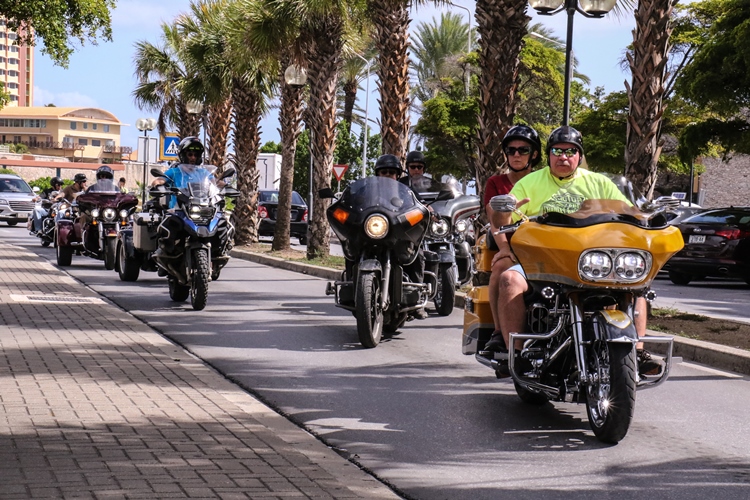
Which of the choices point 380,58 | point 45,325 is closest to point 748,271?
point 380,58

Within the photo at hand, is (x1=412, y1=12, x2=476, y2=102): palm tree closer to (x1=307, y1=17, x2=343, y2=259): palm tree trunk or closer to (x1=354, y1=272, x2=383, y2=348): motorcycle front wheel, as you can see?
(x1=307, y1=17, x2=343, y2=259): palm tree trunk

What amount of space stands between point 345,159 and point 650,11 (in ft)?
165

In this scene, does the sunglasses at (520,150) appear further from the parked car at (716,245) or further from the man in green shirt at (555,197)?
the parked car at (716,245)

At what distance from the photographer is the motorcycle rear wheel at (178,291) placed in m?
14.0

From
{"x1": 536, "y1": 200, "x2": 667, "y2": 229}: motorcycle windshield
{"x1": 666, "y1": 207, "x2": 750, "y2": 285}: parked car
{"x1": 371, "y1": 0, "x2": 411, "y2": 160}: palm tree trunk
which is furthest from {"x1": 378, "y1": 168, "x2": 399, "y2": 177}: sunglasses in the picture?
{"x1": 666, "y1": 207, "x2": 750, "y2": 285}: parked car

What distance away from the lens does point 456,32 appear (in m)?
64.2

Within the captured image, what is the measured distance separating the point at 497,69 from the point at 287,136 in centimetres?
1329

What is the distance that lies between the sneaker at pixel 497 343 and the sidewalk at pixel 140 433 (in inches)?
52.6

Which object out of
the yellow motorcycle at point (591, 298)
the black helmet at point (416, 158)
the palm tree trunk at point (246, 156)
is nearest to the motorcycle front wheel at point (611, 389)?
the yellow motorcycle at point (591, 298)

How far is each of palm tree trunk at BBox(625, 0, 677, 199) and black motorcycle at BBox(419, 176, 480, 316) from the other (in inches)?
76.9

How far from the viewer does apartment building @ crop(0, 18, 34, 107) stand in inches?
6806

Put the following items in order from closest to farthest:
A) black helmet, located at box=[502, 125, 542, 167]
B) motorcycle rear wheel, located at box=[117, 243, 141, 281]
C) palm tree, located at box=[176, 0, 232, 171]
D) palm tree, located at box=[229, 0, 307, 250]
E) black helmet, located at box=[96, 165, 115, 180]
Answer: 1. black helmet, located at box=[502, 125, 542, 167]
2. motorcycle rear wheel, located at box=[117, 243, 141, 281]
3. black helmet, located at box=[96, 165, 115, 180]
4. palm tree, located at box=[229, 0, 307, 250]
5. palm tree, located at box=[176, 0, 232, 171]

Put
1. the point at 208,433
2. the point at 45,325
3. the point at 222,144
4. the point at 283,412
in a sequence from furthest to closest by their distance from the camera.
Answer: the point at 222,144
the point at 45,325
the point at 283,412
the point at 208,433

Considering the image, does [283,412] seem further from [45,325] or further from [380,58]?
[380,58]
